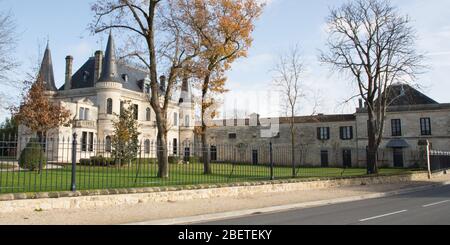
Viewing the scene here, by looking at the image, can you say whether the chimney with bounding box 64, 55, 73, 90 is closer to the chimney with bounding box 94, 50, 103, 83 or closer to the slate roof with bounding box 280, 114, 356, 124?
the chimney with bounding box 94, 50, 103, 83

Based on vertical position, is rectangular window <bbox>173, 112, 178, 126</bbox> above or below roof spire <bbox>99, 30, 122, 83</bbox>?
below

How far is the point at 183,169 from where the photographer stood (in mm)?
21453

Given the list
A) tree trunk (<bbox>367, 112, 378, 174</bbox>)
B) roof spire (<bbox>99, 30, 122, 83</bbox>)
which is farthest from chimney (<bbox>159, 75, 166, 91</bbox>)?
tree trunk (<bbox>367, 112, 378, 174</bbox>)

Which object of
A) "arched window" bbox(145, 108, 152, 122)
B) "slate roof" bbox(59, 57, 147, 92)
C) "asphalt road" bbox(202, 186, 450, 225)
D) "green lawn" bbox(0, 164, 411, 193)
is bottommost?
"asphalt road" bbox(202, 186, 450, 225)

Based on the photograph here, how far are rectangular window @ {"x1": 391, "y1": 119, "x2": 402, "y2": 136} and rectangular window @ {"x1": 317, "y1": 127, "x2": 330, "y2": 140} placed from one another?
778cm

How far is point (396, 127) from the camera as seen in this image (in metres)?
47.0

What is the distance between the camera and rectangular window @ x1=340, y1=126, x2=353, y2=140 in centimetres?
4872

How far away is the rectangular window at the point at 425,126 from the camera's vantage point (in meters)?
45.2

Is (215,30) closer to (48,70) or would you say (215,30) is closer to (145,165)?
(145,165)

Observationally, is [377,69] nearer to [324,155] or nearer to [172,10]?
[172,10]

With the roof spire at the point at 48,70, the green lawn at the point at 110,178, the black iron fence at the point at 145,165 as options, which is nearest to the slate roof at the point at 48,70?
the roof spire at the point at 48,70
